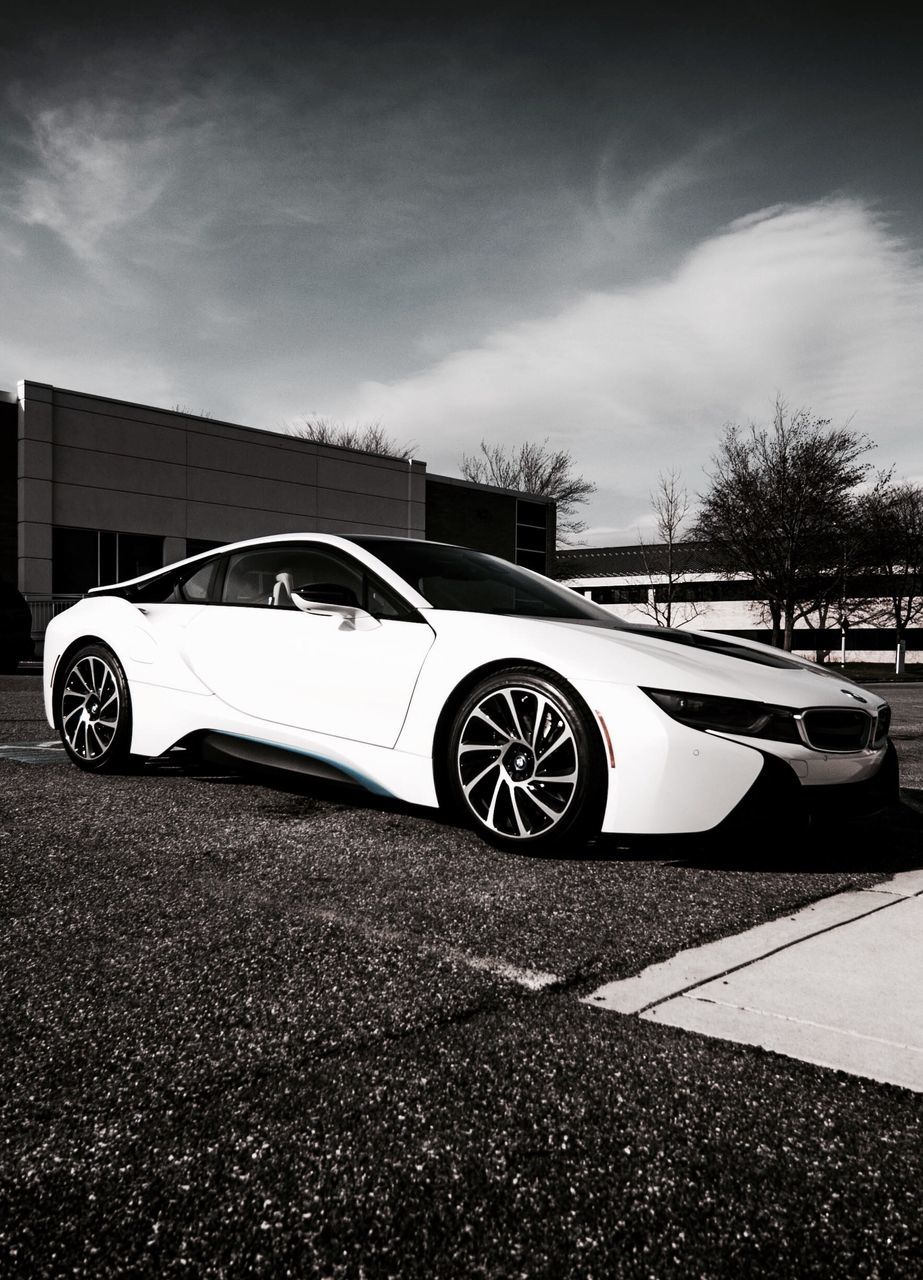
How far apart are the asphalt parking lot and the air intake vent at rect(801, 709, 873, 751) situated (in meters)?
0.56

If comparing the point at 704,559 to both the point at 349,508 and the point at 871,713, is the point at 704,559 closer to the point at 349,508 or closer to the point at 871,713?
Result: the point at 349,508

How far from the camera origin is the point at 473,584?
4.60 metres

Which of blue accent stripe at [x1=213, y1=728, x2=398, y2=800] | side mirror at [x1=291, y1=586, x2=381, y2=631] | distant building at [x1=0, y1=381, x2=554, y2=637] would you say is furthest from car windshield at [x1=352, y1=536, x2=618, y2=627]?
distant building at [x1=0, y1=381, x2=554, y2=637]

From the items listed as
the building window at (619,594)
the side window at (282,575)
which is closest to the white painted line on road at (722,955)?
the side window at (282,575)

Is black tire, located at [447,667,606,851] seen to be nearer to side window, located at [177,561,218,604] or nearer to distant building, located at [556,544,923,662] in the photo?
side window, located at [177,561,218,604]

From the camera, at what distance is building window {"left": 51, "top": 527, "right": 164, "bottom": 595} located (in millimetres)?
25797

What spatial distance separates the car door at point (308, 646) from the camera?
4078 millimetres

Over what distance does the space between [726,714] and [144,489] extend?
25896 mm

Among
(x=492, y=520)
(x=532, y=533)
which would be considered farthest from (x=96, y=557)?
(x=532, y=533)

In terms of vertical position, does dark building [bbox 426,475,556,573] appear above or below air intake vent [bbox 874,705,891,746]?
above

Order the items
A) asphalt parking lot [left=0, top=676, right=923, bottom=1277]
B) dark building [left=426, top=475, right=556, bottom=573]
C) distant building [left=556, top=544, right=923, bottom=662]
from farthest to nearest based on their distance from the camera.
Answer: distant building [left=556, top=544, right=923, bottom=662] → dark building [left=426, top=475, right=556, bottom=573] → asphalt parking lot [left=0, top=676, right=923, bottom=1277]

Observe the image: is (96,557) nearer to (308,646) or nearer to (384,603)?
(308,646)

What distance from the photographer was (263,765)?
4.44m

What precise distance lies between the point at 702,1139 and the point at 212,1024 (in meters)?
1.04
